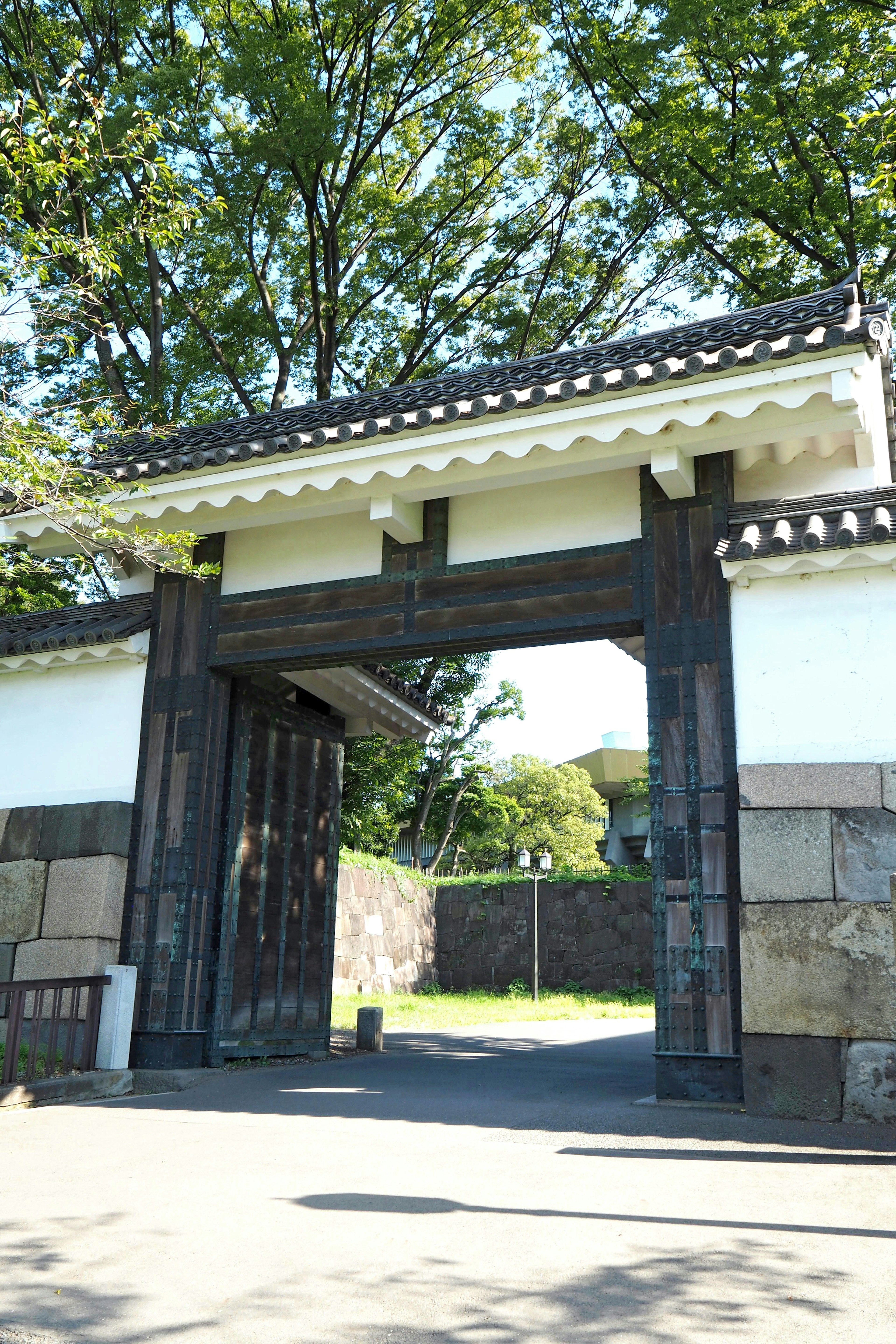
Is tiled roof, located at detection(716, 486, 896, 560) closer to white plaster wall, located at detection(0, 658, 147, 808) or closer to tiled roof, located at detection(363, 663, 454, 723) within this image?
tiled roof, located at detection(363, 663, 454, 723)

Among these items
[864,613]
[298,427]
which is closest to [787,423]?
[864,613]

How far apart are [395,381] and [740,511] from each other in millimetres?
9706

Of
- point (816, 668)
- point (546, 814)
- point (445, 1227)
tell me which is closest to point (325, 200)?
point (816, 668)

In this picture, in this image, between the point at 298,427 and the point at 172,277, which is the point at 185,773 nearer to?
the point at 298,427

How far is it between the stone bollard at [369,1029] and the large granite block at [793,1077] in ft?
17.2

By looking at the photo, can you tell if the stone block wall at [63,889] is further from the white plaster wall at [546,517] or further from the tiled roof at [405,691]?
the white plaster wall at [546,517]

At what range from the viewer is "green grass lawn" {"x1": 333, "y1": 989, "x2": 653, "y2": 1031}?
14539 millimetres

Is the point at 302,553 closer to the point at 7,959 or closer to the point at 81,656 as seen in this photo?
the point at 81,656

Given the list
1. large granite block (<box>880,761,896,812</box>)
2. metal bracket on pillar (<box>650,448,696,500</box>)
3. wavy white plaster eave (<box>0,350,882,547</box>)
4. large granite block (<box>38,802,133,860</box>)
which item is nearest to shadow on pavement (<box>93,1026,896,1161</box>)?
large granite block (<box>880,761,896,812</box>)

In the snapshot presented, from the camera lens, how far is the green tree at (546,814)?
26812 millimetres

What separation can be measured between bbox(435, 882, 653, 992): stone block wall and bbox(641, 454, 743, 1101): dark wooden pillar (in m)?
13.4

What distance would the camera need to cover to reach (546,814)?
27.5 metres

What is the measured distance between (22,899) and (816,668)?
5.93m

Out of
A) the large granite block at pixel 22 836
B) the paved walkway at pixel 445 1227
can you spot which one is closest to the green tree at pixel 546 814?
the large granite block at pixel 22 836
